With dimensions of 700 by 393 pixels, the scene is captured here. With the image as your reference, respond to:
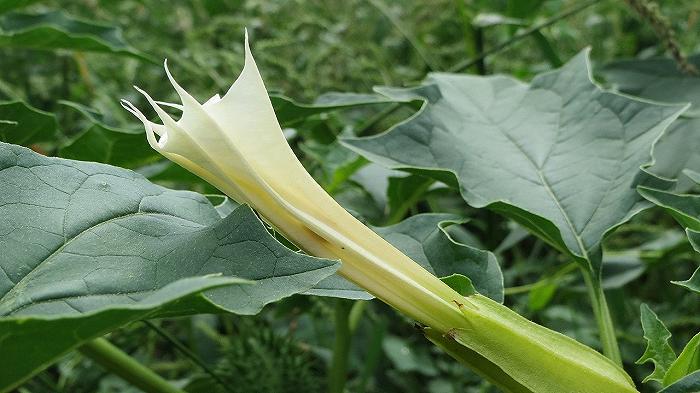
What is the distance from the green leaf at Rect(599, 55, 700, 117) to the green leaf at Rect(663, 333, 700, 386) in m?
0.41

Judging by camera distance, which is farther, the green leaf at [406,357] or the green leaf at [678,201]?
the green leaf at [406,357]

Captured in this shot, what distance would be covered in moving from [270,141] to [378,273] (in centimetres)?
6

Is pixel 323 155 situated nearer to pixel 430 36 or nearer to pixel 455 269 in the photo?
pixel 455 269

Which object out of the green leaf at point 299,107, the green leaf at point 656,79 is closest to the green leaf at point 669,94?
the green leaf at point 656,79

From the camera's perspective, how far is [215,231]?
299 millimetres

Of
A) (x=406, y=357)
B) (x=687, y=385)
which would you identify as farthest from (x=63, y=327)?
(x=406, y=357)

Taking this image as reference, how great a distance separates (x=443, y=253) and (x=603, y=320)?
3.7 inches

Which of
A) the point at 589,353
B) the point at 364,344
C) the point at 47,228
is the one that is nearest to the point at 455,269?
the point at 589,353

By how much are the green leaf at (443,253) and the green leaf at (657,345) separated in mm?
64

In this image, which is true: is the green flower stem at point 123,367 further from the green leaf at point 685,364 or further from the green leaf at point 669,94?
the green leaf at point 669,94

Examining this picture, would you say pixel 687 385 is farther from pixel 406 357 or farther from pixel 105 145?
pixel 406 357

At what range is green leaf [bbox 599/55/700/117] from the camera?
0.72 meters

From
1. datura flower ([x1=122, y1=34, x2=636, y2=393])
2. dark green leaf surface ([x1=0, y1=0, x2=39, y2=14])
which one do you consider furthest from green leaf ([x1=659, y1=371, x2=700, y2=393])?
dark green leaf surface ([x1=0, y1=0, x2=39, y2=14])

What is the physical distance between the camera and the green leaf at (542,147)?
47cm
